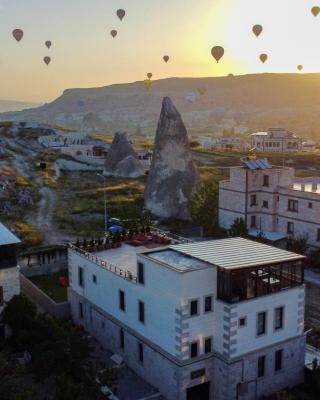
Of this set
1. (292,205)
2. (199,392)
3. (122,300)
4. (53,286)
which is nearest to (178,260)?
(122,300)

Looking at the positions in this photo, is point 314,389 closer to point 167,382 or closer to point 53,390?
point 167,382

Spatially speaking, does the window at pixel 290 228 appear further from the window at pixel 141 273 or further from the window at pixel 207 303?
the window at pixel 207 303

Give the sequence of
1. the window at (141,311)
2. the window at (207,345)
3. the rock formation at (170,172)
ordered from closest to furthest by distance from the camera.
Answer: the window at (207,345)
the window at (141,311)
the rock formation at (170,172)

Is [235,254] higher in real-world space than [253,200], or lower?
higher

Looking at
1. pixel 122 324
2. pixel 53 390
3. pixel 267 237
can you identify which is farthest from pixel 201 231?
pixel 53 390

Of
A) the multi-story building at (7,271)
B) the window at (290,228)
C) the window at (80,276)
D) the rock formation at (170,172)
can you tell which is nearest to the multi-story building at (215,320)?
the window at (80,276)

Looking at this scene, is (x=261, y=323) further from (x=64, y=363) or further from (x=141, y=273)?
(x=64, y=363)

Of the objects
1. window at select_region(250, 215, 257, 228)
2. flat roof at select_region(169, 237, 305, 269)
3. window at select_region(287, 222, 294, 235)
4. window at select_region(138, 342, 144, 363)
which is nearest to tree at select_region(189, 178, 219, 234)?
window at select_region(250, 215, 257, 228)
